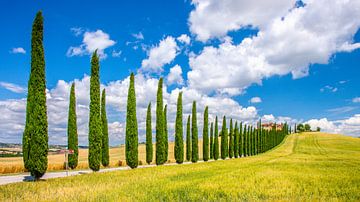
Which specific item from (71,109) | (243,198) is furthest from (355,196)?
(71,109)

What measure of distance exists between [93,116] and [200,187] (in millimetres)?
12992

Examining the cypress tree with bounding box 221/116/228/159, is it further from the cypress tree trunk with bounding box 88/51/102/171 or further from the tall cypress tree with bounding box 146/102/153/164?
the cypress tree trunk with bounding box 88/51/102/171

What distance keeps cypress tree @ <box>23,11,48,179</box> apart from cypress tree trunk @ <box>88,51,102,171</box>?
18.5ft

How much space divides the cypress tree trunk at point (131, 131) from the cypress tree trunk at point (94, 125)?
15.0ft

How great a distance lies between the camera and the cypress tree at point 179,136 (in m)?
36.8

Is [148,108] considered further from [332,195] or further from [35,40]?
[332,195]

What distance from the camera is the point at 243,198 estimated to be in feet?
34.1

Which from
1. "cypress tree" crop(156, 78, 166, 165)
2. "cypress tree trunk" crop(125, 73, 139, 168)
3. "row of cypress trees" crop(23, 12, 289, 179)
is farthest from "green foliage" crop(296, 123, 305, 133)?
"cypress tree trunk" crop(125, 73, 139, 168)

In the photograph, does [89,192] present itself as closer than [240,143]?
Yes

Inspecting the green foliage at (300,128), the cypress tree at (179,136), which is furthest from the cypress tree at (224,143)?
the green foliage at (300,128)

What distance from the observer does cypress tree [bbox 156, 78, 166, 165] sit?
32969 millimetres

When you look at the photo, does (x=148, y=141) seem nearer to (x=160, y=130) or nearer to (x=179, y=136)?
(x=160, y=130)

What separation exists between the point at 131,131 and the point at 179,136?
1100 cm

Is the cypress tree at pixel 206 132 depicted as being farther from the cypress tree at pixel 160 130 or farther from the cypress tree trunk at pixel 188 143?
the cypress tree at pixel 160 130
